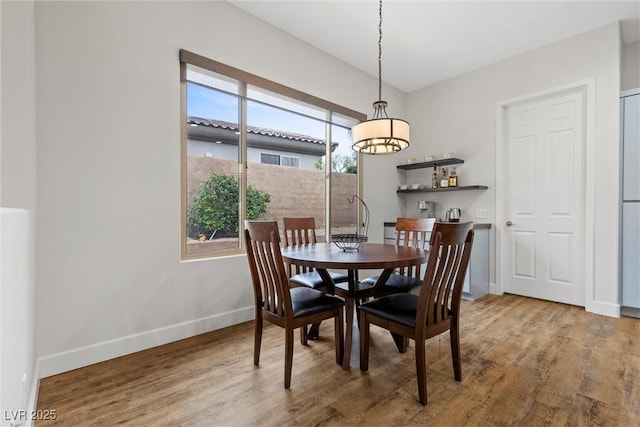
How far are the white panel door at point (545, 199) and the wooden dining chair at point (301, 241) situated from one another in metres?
2.39

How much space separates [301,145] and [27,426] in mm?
2971

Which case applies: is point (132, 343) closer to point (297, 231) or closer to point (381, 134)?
point (297, 231)

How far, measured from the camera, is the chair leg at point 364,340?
193 cm

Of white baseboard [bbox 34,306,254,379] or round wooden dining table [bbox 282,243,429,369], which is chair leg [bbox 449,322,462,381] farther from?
white baseboard [bbox 34,306,254,379]

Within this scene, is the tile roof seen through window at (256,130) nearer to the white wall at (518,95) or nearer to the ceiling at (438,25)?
the ceiling at (438,25)

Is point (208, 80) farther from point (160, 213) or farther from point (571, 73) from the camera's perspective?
point (571, 73)

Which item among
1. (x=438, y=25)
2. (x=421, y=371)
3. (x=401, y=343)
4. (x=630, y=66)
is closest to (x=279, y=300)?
(x=421, y=371)

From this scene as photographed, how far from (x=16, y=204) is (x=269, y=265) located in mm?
1322

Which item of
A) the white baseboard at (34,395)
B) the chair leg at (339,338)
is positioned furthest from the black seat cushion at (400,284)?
the white baseboard at (34,395)

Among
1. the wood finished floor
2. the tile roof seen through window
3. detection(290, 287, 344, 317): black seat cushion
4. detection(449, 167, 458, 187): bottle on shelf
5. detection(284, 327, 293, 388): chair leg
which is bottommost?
the wood finished floor

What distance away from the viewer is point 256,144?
3104mm

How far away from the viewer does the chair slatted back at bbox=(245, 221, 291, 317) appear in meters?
1.78

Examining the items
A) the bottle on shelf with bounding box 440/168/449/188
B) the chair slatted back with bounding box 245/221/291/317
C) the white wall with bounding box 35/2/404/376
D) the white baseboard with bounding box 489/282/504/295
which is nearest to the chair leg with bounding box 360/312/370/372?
the chair slatted back with bounding box 245/221/291/317

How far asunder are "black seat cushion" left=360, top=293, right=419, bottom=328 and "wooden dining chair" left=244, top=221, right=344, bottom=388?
0.24 meters
